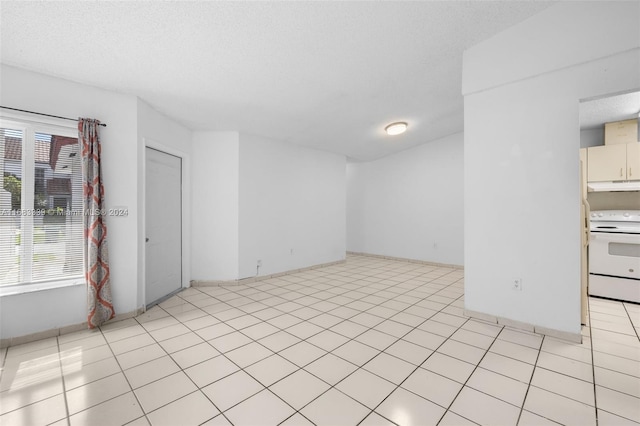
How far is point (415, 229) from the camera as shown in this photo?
7.02 meters

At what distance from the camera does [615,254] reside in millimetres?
3914

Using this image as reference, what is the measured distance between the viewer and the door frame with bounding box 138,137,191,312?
11.8 ft

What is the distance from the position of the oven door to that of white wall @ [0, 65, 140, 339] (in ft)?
21.1

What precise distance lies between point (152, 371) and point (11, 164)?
255 cm

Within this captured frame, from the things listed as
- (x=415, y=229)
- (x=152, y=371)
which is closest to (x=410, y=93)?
(x=415, y=229)

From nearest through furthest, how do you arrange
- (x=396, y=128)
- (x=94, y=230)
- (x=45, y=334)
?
(x=45, y=334)
(x=94, y=230)
(x=396, y=128)

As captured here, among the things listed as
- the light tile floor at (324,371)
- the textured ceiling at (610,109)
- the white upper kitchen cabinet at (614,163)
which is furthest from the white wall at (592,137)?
the light tile floor at (324,371)

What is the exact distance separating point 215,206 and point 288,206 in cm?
152

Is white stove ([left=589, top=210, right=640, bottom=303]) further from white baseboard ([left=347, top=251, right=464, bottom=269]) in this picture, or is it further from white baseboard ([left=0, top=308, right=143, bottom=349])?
white baseboard ([left=0, top=308, right=143, bottom=349])

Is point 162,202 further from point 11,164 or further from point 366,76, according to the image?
point 366,76

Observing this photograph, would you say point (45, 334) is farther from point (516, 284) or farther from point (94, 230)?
point (516, 284)

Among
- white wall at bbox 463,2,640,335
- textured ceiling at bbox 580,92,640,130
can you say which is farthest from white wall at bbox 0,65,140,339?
textured ceiling at bbox 580,92,640,130

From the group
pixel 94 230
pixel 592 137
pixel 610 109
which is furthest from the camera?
pixel 592 137

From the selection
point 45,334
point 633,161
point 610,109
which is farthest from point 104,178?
point 633,161
